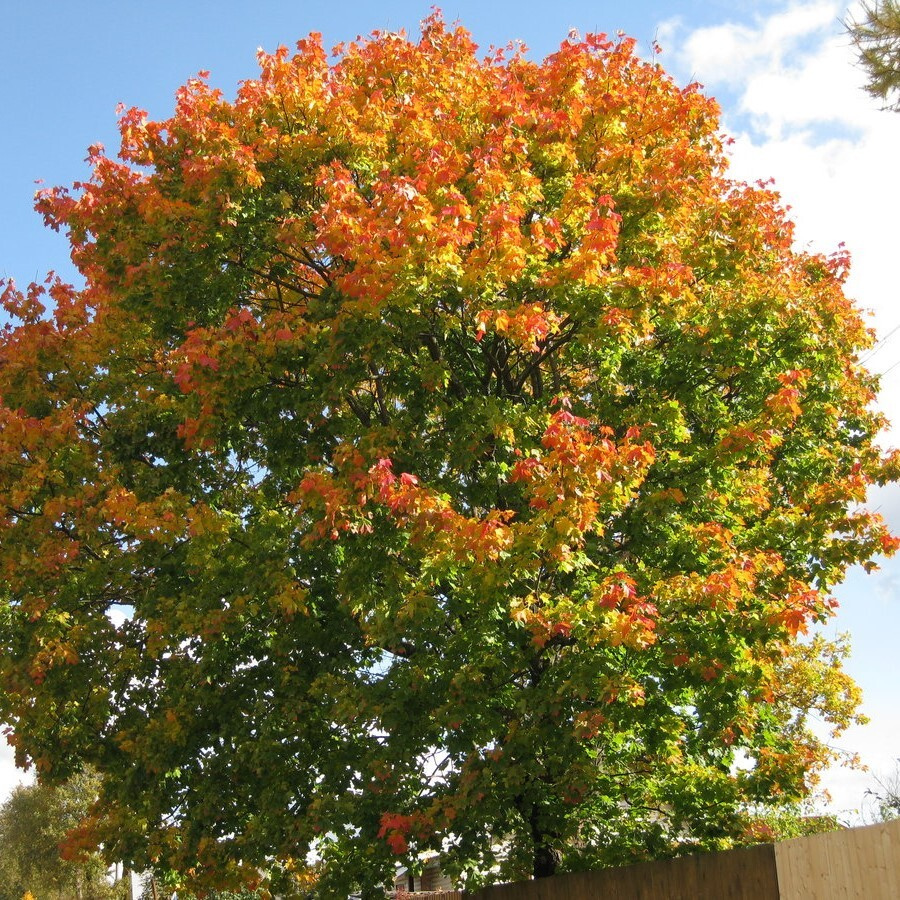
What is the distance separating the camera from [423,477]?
11805 millimetres

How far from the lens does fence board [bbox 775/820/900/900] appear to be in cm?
879

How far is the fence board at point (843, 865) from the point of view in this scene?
28.8 ft

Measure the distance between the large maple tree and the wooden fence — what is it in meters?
0.82

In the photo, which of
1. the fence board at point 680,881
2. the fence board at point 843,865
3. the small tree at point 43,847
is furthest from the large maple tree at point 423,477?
the small tree at point 43,847

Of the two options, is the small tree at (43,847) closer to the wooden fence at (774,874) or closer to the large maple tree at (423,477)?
the large maple tree at (423,477)

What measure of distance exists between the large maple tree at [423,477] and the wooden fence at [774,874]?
2.68 feet

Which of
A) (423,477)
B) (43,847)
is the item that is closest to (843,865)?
(423,477)

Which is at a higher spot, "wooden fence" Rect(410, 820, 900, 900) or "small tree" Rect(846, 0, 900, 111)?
"small tree" Rect(846, 0, 900, 111)

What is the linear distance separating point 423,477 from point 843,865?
5.64 meters

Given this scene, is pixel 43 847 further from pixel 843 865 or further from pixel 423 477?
pixel 843 865

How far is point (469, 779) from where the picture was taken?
10.4m

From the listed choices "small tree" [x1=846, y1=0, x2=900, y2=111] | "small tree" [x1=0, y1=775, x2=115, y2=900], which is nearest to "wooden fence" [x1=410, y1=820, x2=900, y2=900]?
"small tree" [x1=846, y1=0, x2=900, y2=111]

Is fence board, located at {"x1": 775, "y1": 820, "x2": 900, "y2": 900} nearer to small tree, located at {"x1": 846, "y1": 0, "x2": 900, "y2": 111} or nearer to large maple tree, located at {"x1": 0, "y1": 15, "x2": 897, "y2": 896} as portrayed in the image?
large maple tree, located at {"x1": 0, "y1": 15, "x2": 897, "y2": 896}

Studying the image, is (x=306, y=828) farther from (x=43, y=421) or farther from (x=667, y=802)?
(x=43, y=421)
